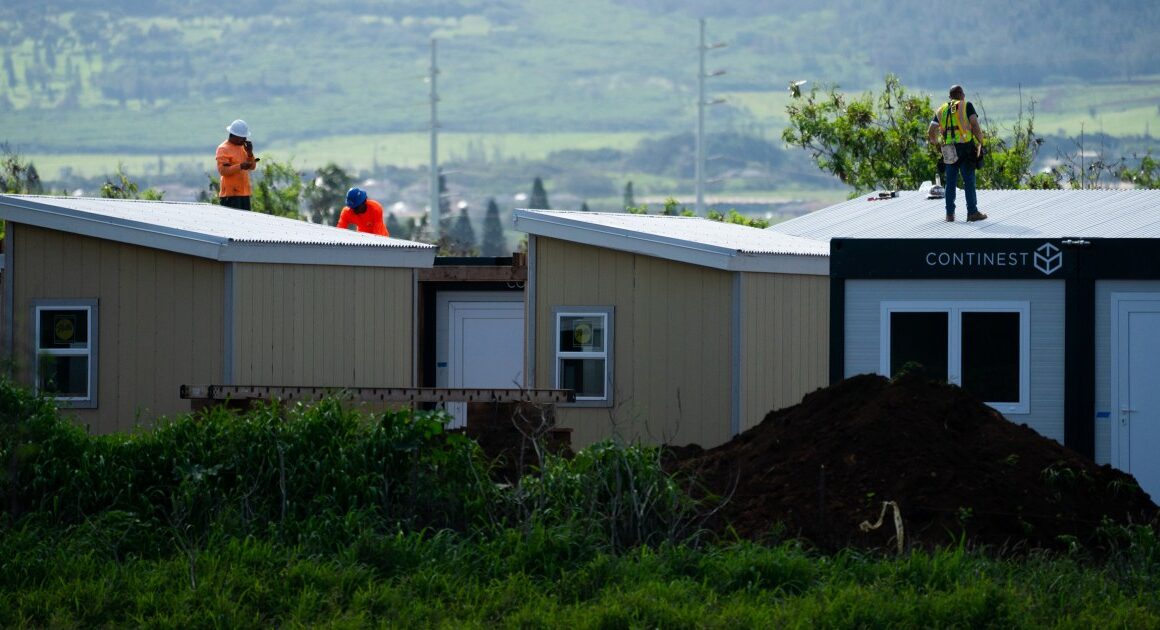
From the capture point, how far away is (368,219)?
19172 millimetres

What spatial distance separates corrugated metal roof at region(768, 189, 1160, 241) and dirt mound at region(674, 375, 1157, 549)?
259 cm

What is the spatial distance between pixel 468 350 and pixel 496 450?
6270 millimetres

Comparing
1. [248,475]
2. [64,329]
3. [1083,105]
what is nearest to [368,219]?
[64,329]

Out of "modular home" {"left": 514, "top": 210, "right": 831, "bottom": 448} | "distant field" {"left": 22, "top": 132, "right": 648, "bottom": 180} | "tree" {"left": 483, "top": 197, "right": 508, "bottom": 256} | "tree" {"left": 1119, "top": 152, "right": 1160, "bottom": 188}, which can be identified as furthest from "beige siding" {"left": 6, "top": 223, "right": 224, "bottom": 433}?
"distant field" {"left": 22, "top": 132, "right": 648, "bottom": 180}

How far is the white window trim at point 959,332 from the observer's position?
1308cm

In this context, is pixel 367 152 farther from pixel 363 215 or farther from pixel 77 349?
pixel 77 349

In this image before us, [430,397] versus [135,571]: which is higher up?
[430,397]

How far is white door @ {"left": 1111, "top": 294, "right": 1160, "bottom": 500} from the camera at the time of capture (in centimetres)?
1288

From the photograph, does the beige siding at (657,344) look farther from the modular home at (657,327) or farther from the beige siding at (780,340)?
the beige siding at (780,340)

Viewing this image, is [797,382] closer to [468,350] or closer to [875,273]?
[875,273]

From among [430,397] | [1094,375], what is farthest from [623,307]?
[1094,375]

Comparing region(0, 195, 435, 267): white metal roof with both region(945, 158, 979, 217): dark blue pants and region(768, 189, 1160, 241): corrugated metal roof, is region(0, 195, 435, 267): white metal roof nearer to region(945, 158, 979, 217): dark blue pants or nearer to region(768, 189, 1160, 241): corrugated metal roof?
region(768, 189, 1160, 241): corrugated metal roof

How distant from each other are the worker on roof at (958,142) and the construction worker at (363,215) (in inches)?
252

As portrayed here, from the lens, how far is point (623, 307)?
1512 centimetres
